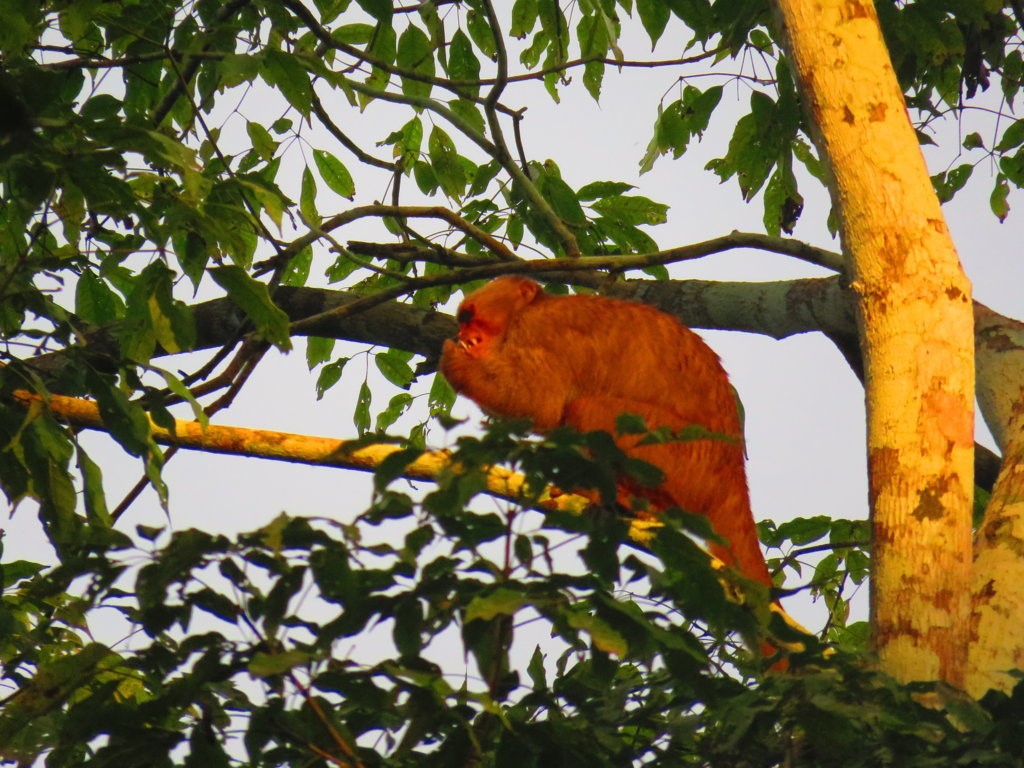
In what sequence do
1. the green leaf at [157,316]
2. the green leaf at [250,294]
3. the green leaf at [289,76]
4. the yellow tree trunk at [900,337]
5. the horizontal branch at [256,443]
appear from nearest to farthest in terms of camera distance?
the yellow tree trunk at [900,337], the green leaf at [250,294], the green leaf at [157,316], the green leaf at [289,76], the horizontal branch at [256,443]

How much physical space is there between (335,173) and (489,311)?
828 mm

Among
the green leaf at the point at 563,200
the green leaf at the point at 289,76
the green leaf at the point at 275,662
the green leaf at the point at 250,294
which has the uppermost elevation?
the green leaf at the point at 563,200

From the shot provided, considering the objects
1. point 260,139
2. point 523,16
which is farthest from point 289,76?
point 523,16

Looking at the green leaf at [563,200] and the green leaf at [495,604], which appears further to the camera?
the green leaf at [563,200]

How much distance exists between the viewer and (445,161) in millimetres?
4984

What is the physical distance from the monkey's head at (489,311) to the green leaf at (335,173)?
652mm

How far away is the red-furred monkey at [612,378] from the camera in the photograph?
4555mm

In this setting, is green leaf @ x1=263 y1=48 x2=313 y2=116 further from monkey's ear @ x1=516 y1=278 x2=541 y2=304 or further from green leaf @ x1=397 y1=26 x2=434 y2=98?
monkey's ear @ x1=516 y1=278 x2=541 y2=304

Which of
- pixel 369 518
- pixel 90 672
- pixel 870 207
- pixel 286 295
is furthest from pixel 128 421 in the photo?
pixel 286 295

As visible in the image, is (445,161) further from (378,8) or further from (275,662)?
(275,662)

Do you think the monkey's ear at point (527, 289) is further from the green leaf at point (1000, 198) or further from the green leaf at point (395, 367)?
the green leaf at point (1000, 198)

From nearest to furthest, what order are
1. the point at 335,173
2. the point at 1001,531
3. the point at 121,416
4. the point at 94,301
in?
the point at 121,416
the point at 1001,531
the point at 94,301
the point at 335,173

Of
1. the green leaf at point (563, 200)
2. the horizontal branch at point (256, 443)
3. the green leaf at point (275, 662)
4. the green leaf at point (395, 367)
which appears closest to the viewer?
the green leaf at point (275, 662)

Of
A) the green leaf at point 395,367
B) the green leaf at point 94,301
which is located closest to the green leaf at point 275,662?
the green leaf at point 94,301
